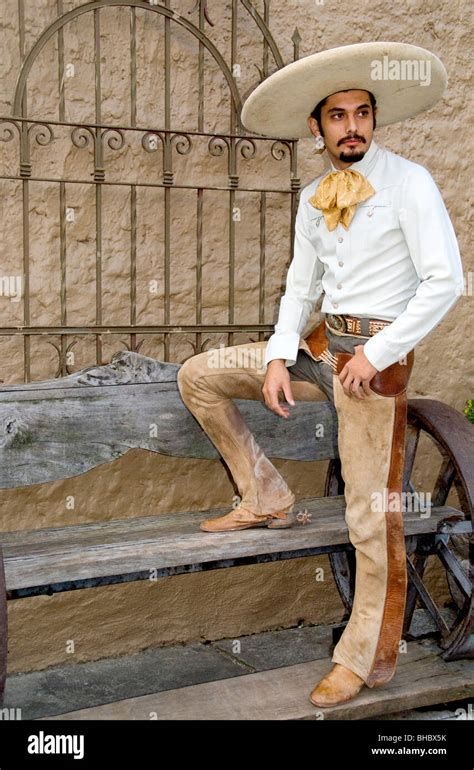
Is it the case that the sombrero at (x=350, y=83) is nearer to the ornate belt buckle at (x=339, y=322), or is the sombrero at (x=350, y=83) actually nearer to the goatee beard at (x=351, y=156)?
the goatee beard at (x=351, y=156)

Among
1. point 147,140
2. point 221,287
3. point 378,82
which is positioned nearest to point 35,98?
point 147,140

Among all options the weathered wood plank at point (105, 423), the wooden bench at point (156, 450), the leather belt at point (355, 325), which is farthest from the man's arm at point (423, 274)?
the weathered wood plank at point (105, 423)

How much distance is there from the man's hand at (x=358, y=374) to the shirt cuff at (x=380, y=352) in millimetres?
16

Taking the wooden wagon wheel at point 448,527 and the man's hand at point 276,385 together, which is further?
the wooden wagon wheel at point 448,527

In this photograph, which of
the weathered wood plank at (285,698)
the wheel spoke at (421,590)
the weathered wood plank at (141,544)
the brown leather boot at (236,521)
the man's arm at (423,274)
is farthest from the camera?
the wheel spoke at (421,590)

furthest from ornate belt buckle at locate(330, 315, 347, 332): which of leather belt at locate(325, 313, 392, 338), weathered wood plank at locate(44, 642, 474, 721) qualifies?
weathered wood plank at locate(44, 642, 474, 721)

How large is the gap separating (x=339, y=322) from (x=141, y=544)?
2.89ft

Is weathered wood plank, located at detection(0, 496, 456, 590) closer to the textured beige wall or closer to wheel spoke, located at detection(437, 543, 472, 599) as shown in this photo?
wheel spoke, located at detection(437, 543, 472, 599)

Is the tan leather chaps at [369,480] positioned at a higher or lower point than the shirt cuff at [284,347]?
lower

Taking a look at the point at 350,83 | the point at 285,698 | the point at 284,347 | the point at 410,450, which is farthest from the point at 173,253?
the point at 285,698

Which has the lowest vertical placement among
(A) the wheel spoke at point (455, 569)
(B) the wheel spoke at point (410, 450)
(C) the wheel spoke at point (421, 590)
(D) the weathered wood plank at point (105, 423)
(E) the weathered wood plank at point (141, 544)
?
(C) the wheel spoke at point (421, 590)

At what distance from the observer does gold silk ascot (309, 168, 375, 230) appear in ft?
9.55

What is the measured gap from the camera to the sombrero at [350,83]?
2.81 m

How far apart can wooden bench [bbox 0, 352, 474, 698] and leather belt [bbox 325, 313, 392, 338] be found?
58 centimetres
